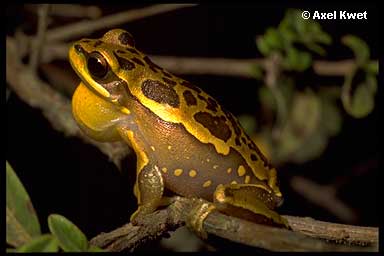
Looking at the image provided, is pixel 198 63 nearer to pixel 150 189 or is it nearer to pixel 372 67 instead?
pixel 372 67

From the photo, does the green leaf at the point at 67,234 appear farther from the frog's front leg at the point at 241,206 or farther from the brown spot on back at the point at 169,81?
the brown spot on back at the point at 169,81

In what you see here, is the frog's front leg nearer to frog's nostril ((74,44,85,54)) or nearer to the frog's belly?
the frog's belly

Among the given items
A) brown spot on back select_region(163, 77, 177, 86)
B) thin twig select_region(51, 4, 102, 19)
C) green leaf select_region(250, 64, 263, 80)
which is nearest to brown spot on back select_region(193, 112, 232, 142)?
brown spot on back select_region(163, 77, 177, 86)

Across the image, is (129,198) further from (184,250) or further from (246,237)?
(246,237)

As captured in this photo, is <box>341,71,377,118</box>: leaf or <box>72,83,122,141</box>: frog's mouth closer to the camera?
<box>72,83,122,141</box>: frog's mouth

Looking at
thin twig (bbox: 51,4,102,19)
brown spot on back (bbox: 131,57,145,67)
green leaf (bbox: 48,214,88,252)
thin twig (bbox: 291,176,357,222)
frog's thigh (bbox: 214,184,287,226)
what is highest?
thin twig (bbox: 51,4,102,19)

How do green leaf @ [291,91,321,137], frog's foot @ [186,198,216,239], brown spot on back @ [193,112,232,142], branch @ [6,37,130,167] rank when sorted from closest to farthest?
frog's foot @ [186,198,216,239] → brown spot on back @ [193,112,232,142] → branch @ [6,37,130,167] → green leaf @ [291,91,321,137]

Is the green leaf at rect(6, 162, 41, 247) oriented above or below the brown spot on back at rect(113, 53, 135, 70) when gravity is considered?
below
